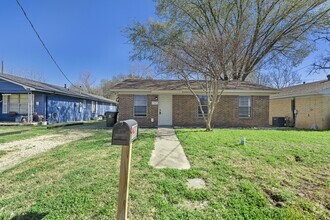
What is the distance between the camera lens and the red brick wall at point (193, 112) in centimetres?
1300

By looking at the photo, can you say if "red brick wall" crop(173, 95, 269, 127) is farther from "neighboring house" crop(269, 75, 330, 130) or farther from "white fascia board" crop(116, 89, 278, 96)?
"neighboring house" crop(269, 75, 330, 130)

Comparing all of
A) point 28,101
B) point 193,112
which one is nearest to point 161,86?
point 193,112

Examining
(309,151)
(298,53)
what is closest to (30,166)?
(309,151)

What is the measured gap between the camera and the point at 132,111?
13.0 meters

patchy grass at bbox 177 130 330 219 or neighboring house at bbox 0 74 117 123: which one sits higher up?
neighboring house at bbox 0 74 117 123

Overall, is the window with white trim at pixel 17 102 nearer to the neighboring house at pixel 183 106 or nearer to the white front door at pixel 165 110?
the neighboring house at pixel 183 106

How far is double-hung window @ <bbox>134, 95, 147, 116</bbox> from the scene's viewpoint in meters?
13.1

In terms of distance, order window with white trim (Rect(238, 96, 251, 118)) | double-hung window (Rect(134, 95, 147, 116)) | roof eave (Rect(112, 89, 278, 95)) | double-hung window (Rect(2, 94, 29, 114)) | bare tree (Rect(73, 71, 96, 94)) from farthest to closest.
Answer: bare tree (Rect(73, 71, 96, 94))
double-hung window (Rect(2, 94, 29, 114))
window with white trim (Rect(238, 96, 251, 118))
double-hung window (Rect(134, 95, 147, 116))
roof eave (Rect(112, 89, 278, 95))

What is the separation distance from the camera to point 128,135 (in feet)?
8.09

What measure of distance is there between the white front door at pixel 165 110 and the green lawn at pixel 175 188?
7.92m

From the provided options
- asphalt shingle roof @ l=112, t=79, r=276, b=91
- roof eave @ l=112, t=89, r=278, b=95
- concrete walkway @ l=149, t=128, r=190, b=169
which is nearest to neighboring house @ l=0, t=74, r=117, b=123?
asphalt shingle roof @ l=112, t=79, r=276, b=91

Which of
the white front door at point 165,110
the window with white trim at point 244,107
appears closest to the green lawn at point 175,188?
the white front door at point 165,110

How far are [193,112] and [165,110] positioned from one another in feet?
6.51

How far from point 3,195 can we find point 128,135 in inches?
108
